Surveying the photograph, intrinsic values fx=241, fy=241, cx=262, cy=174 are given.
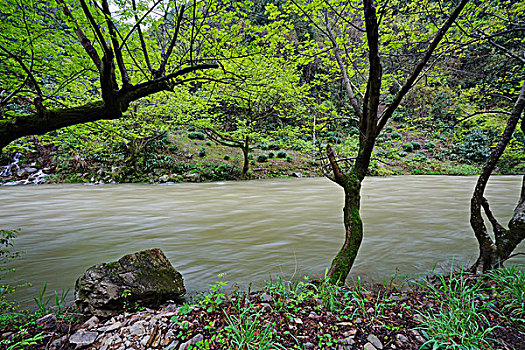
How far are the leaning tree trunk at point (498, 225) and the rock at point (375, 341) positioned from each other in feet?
5.83

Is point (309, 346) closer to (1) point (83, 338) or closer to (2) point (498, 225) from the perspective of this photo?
(1) point (83, 338)

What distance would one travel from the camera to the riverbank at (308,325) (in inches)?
65.7

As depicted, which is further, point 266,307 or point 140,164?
point 140,164

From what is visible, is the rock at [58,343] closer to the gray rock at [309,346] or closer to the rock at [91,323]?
the rock at [91,323]

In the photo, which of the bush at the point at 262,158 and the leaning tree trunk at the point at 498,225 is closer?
the leaning tree trunk at the point at 498,225

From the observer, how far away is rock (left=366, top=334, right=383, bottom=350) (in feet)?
5.44

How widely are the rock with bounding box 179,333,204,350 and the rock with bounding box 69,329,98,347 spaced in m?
0.70

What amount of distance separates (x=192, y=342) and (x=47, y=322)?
1338mm

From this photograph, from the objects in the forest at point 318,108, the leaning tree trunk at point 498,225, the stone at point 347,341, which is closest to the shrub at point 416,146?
the forest at point 318,108

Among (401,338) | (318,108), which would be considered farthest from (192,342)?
(318,108)

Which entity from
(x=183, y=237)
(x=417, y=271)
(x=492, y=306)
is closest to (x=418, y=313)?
(x=492, y=306)

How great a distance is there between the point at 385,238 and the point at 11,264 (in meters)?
6.43

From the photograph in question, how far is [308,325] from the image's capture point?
1.85 metres

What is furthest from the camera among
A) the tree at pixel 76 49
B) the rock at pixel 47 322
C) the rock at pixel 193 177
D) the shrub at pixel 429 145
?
the shrub at pixel 429 145
